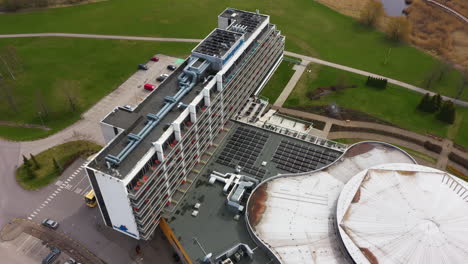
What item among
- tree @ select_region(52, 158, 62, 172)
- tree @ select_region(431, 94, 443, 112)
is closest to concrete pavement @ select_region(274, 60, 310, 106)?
tree @ select_region(431, 94, 443, 112)

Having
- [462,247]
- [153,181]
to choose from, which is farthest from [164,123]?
[462,247]

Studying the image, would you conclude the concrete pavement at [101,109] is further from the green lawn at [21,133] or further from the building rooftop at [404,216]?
the building rooftop at [404,216]

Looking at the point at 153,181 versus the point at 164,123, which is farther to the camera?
the point at 164,123

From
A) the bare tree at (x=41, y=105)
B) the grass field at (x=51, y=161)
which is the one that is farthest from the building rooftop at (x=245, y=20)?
the bare tree at (x=41, y=105)

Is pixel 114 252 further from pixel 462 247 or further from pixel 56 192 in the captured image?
pixel 462 247

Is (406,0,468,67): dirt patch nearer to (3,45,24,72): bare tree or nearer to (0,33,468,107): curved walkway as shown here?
(0,33,468,107): curved walkway

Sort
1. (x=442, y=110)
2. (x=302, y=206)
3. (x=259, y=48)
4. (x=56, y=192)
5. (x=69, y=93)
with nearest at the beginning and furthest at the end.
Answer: (x=302, y=206) < (x=56, y=192) < (x=259, y=48) < (x=442, y=110) < (x=69, y=93)

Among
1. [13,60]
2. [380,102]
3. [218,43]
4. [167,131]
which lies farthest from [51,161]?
[380,102]
